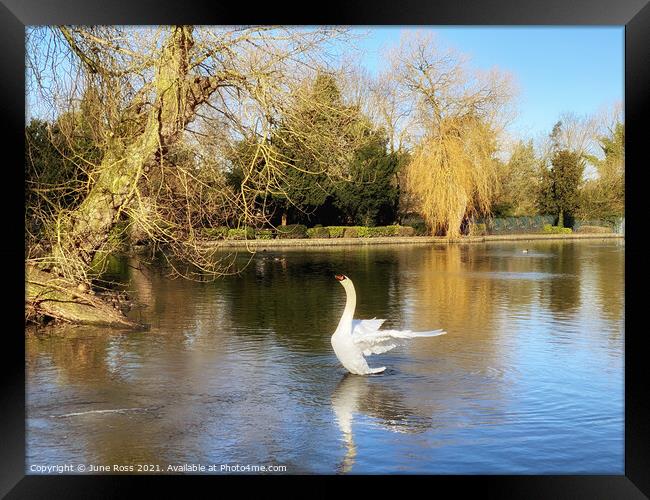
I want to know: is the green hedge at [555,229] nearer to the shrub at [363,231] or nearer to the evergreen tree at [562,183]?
the evergreen tree at [562,183]

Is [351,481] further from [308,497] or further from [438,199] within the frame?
[438,199]

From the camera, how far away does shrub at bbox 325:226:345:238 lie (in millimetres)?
12930

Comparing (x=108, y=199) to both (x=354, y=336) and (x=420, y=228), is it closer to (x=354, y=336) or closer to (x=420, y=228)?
(x=354, y=336)

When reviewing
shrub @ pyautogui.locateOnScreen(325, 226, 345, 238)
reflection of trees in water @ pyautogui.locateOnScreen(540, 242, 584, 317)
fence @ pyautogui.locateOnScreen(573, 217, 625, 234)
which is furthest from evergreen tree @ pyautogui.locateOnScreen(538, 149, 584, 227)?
shrub @ pyautogui.locateOnScreen(325, 226, 345, 238)

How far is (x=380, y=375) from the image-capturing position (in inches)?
270

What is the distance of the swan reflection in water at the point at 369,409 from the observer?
532 centimetres

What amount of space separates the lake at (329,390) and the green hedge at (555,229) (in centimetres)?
347

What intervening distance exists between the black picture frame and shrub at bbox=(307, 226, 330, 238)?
7.79 metres

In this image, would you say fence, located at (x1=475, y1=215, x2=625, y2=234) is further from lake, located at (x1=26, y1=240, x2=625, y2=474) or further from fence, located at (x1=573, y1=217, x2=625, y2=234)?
lake, located at (x1=26, y1=240, x2=625, y2=474)

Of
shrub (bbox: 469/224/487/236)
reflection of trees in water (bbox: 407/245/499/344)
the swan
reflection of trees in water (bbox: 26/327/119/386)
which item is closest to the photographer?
the swan
